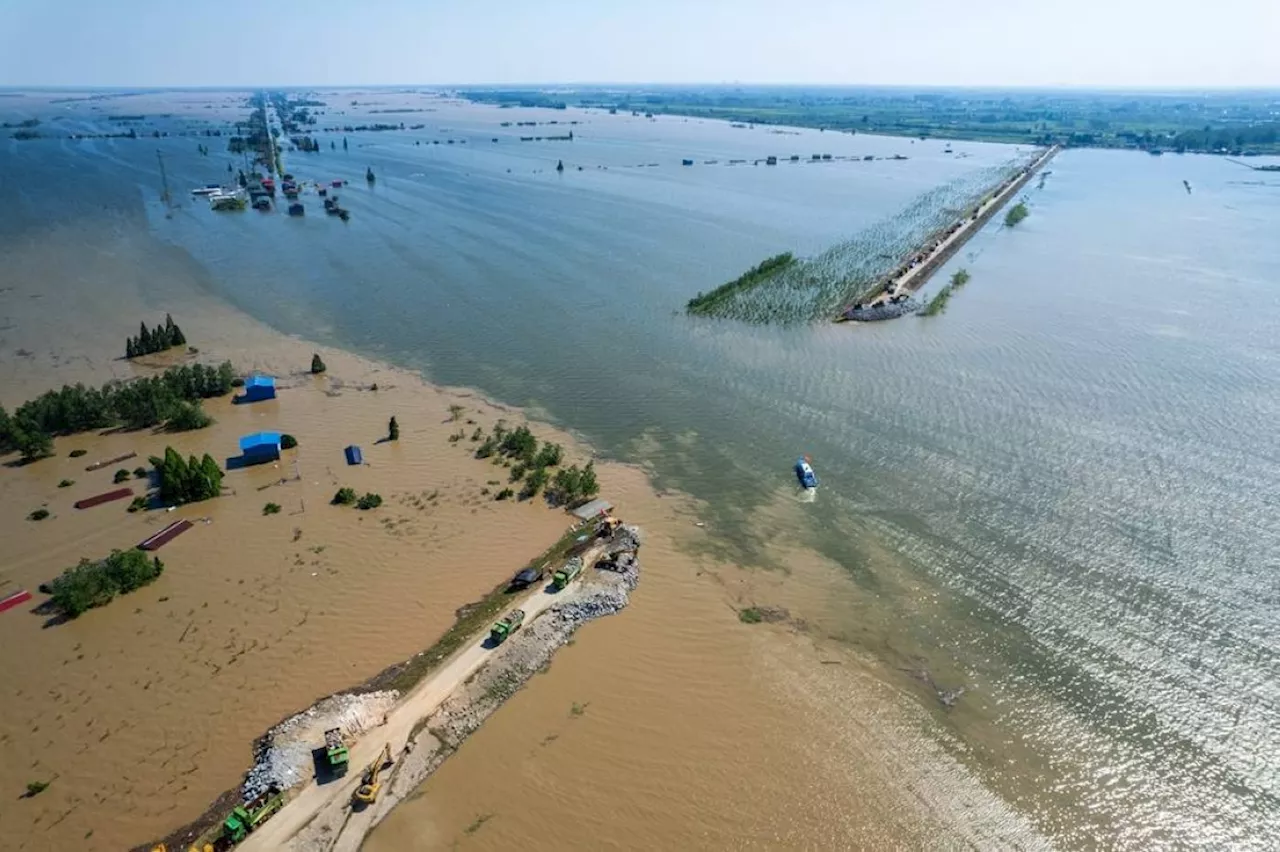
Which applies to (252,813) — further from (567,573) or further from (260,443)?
(260,443)

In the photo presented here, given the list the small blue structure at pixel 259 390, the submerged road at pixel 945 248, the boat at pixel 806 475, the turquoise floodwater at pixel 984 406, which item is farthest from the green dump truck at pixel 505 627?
the submerged road at pixel 945 248

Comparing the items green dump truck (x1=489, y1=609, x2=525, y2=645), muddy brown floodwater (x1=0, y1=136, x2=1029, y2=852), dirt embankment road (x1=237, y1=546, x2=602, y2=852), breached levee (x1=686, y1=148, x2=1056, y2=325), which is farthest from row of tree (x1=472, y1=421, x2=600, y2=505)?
breached levee (x1=686, y1=148, x2=1056, y2=325)

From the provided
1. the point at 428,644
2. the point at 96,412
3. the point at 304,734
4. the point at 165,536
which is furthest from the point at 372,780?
the point at 96,412

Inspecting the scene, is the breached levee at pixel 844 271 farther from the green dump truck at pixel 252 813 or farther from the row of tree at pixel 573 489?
the green dump truck at pixel 252 813

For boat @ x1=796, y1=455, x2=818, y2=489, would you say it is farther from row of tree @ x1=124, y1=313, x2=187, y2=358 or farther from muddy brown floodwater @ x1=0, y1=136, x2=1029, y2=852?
row of tree @ x1=124, y1=313, x2=187, y2=358

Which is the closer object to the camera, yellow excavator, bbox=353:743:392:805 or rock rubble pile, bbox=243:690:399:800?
yellow excavator, bbox=353:743:392:805

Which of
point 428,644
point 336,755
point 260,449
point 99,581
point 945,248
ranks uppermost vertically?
point 945,248

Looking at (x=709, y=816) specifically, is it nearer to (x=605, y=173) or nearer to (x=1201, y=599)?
(x=1201, y=599)

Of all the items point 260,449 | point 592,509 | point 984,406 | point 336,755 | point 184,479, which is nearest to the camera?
point 336,755
